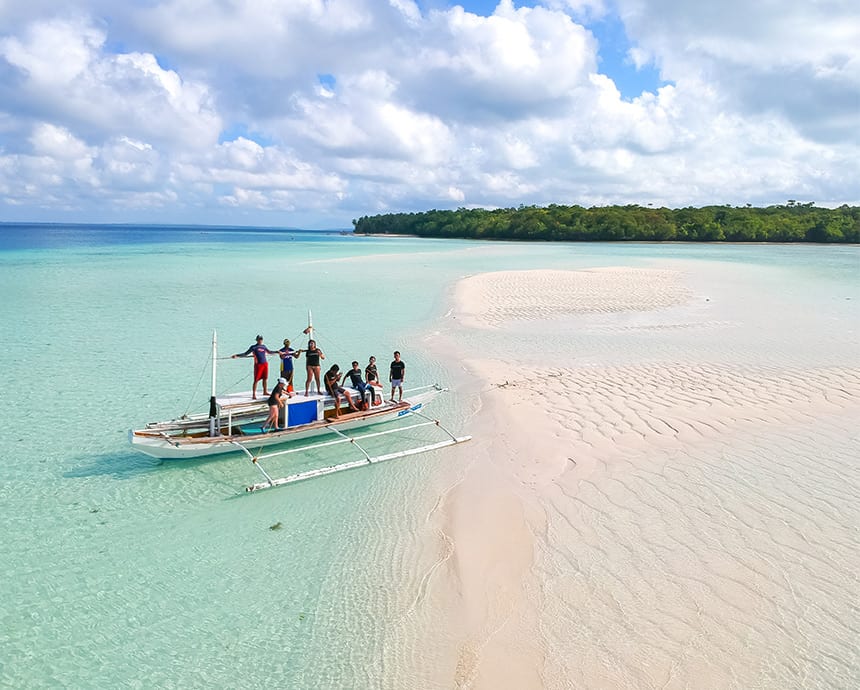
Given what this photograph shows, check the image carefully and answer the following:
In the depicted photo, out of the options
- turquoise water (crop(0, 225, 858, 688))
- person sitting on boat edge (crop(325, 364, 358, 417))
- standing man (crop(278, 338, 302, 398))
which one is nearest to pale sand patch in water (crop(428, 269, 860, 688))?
turquoise water (crop(0, 225, 858, 688))

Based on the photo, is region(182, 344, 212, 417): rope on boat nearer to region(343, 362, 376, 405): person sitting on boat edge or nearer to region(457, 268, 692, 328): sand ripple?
region(343, 362, 376, 405): person sitting on boat edge

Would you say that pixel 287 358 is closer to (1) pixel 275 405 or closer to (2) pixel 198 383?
(1) pixel 275 405

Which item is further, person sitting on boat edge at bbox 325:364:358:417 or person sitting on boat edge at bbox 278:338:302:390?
person sitting on boat edge at bbox 278:338:302:390

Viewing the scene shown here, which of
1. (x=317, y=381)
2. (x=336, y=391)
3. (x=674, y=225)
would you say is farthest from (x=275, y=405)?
(x=674, y=225)

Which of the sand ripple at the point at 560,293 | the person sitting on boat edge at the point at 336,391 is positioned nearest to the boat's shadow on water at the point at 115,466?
the person sitting on boat edge at the point at 336,391

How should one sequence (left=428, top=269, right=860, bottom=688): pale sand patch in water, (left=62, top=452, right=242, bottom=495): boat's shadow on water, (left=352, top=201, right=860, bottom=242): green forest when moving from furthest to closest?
1. (left=352, top=201, right=860, bottom=242): green forest
2. (left=62, top=452, right=242, bottom=495): boat's shadow on water
3. (left=428, top=269, right=860, bottom=688): pale sand patch in water

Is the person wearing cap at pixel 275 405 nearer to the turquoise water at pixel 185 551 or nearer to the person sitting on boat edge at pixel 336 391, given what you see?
the turquoise water at pixel 185 551

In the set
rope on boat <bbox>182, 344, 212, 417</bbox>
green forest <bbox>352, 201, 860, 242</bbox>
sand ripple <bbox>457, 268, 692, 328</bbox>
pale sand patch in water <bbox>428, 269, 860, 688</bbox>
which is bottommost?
rope on boat <bbox>182, 344, 212, 417</bbox>
